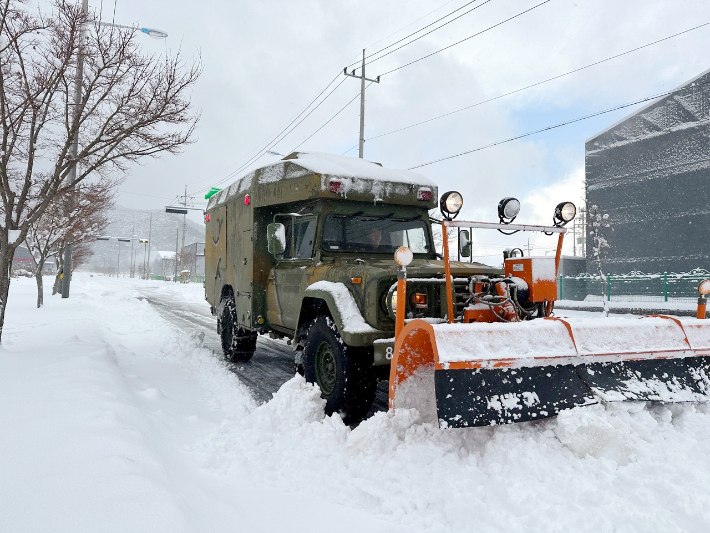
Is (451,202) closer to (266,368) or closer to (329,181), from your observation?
(329,181)

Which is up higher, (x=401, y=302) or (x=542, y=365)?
(x=401, y=302)

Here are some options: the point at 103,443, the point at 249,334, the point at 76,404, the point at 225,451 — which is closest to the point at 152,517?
the point at 103,443

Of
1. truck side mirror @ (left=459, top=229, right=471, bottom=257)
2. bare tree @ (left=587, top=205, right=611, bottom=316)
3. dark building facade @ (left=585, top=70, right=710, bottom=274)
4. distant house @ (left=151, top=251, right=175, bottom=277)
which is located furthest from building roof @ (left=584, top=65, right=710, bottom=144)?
distant house @ (left=151, top=251, right=175, bottom=277)

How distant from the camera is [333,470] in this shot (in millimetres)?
3256

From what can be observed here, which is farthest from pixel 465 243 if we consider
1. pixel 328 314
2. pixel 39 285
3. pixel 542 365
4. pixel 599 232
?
pixel 599 232

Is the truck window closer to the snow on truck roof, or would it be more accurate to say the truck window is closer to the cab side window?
the cab side window

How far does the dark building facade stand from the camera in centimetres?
2666

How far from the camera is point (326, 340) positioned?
448 cm

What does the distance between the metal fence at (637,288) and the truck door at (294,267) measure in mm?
17148

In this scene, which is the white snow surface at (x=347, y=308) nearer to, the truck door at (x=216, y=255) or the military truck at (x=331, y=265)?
the military truck at (x=331, y=265)

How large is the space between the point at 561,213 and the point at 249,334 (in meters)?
4.89

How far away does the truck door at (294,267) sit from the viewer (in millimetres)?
5348

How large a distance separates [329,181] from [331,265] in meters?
0.94

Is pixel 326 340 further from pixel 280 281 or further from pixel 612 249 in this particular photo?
pixel 612 249
